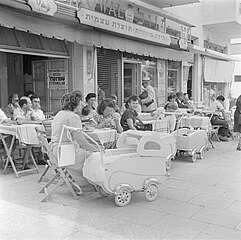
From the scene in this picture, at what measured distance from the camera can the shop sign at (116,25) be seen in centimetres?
699

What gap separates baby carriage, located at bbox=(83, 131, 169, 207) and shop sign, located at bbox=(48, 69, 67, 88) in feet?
13.1

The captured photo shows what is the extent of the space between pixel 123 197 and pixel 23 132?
1998 mm

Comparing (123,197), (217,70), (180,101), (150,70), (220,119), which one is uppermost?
(217,70)

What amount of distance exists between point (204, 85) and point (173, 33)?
3.42 m

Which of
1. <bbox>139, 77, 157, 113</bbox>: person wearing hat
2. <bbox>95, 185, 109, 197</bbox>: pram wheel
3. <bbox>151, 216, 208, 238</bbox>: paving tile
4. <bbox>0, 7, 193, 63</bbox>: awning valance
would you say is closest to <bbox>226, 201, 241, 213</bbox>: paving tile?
<bbox>151, 216, 208, 238</bbox>: paving tile

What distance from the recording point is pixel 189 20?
43.2ft

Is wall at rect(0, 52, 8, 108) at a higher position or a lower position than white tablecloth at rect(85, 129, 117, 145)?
higher

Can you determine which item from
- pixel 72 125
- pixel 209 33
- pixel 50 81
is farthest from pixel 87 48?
pixel 209 33

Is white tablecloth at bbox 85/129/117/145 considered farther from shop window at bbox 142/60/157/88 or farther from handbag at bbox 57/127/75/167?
shop window at bbox 142/60/157/88

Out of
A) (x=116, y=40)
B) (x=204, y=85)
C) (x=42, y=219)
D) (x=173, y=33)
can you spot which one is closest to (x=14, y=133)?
(x=42, y=219)

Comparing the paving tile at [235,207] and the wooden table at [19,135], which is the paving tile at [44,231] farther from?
the wooden table at [19,135]

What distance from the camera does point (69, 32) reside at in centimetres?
705

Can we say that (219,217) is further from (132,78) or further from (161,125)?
(132,78)

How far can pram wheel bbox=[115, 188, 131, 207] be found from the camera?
409 centimetres
